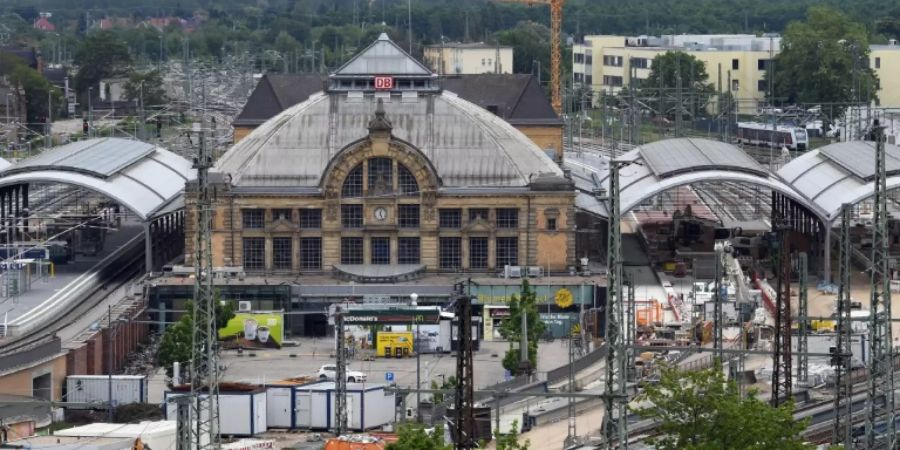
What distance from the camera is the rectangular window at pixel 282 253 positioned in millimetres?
93875

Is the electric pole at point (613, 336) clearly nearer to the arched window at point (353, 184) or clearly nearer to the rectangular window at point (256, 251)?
the arched window at point (353, 184)

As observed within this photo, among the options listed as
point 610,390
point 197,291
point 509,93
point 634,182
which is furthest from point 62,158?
point 610,390

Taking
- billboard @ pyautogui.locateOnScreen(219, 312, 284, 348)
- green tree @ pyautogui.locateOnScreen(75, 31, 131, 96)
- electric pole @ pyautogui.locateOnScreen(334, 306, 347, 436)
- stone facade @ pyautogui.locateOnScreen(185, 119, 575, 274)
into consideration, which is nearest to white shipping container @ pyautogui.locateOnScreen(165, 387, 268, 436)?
electric pole @ pyautogui.locateOnScreen(334, 306, 347, 436)

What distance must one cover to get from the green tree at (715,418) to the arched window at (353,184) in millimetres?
29991

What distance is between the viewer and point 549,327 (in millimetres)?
90125

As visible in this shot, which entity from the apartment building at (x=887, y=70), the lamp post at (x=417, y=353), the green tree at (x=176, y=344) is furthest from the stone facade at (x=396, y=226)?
the apartment building at (x=887, y=70)

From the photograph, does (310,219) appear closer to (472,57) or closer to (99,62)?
(472,57)

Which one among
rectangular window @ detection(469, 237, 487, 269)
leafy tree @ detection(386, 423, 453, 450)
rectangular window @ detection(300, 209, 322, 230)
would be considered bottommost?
leafy tree @ detection(386, 423, 453, 450)

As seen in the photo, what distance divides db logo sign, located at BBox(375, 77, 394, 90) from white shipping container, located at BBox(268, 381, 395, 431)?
26.5 m

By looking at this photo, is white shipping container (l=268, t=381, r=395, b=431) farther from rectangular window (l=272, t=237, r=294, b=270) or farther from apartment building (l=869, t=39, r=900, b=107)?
apartment building (l=869, t=39, r=900, b=107)

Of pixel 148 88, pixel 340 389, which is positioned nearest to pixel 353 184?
pixel 340 389

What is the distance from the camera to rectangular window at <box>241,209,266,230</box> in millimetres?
93750

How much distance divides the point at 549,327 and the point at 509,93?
3523cm

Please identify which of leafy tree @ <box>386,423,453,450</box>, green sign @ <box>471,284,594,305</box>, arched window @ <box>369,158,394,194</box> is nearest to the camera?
leafy tree @ <box>386,423,453,450</box>
